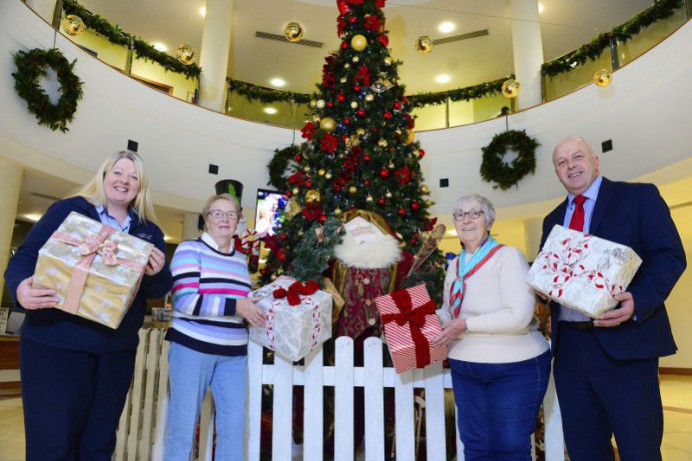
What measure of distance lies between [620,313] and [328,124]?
108 inches

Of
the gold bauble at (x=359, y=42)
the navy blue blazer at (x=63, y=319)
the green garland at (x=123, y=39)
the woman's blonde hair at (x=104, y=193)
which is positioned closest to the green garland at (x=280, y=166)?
the green garland at (x=123, y=39)

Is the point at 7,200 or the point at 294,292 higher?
the point at 7,200

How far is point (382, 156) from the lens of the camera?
12.2 feet

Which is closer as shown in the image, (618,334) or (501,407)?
(618,334)

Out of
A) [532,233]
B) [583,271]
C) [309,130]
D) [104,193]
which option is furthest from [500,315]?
[532,233]

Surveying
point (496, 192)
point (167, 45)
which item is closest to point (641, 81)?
point (496, 192)

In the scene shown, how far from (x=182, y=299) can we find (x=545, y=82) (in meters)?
8.86

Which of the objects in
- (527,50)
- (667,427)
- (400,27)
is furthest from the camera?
(400,27)

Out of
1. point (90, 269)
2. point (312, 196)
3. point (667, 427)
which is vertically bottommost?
point (667, 427)

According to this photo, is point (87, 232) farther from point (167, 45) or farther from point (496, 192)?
point (167, 45)

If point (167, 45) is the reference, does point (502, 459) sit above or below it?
below

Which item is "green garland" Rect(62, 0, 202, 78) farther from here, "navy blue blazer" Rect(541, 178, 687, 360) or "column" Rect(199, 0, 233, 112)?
"navy blue blazer" Rect(541, 178, 687, 360)

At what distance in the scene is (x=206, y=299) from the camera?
1997mm

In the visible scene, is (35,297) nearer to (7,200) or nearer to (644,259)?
(644,259)
